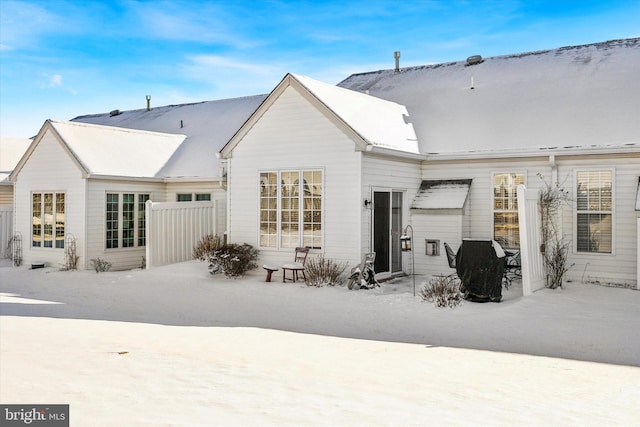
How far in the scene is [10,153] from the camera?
26.6 meters

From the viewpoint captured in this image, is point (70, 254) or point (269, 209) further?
point (70, 254)

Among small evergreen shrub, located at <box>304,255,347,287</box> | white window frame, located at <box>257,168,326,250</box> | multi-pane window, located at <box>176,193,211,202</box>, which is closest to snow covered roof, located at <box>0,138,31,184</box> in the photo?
multi-pane window, located at <box>176,193,211,202</box>

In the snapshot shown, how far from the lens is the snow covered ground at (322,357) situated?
5.43 meters

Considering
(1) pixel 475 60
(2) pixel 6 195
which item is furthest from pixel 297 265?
(2) pixel 6 195

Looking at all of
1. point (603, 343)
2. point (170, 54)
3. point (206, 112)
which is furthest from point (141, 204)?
point (603, 343)

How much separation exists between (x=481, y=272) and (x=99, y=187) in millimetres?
12230

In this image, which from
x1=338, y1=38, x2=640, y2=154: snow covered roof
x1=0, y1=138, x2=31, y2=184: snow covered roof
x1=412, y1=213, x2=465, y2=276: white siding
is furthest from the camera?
x1=0, y1=138, x2=31, y2=184: snow covered roof

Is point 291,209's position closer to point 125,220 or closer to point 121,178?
point 121,178

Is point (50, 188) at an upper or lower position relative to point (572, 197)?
upper

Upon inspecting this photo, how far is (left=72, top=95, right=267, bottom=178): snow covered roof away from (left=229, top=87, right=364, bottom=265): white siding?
4236 mm

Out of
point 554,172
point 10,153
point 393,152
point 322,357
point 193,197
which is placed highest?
point 10,153

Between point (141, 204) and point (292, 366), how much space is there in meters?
13.9

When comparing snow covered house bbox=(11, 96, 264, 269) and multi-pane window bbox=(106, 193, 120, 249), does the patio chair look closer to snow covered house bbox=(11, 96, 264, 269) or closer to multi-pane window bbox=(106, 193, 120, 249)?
snow covered house bbox=(11, 96, 264, 269)

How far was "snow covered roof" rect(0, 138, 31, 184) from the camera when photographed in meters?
24.5
